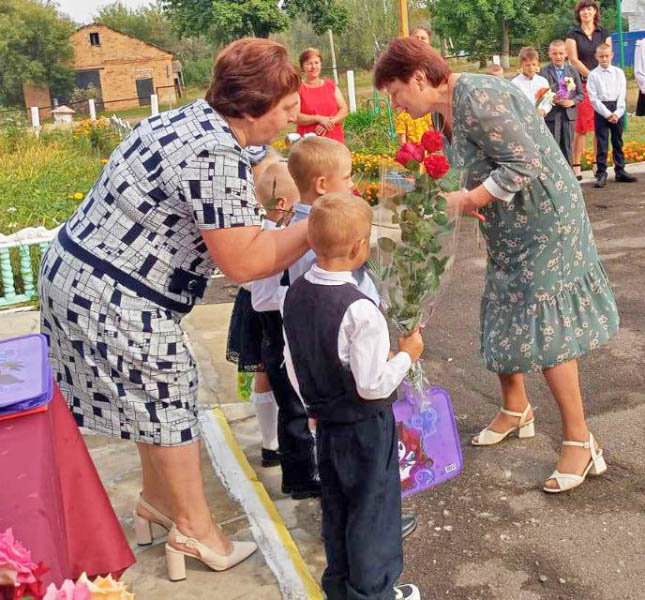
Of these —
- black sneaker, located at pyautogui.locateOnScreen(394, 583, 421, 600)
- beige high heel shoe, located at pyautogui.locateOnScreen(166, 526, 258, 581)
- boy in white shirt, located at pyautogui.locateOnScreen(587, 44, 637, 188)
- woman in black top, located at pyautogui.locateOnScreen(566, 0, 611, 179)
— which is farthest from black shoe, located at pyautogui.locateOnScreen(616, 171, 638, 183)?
beige high heel shoe, located at pyautogui.locateOnScreen(166, 526, 258, 581)

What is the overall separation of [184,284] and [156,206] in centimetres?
29

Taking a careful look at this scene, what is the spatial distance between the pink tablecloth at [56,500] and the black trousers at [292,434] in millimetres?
1150

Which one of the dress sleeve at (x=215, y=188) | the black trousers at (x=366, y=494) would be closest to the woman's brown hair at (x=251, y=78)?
the dress sleeve at (x=215, y=188)

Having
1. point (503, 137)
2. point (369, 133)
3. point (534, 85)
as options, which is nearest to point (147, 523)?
point (503, 137)

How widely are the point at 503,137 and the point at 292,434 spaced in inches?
56.2

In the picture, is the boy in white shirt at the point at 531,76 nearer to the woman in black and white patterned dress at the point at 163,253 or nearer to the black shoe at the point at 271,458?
the black shoe at the point at 271,458

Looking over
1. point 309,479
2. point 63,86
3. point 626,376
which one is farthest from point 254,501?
point 63,86

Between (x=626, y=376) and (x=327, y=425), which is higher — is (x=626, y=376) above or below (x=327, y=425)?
below

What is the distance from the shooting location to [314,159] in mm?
2980

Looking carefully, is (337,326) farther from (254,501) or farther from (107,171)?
(254,501)

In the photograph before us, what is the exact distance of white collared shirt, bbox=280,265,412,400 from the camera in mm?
2377

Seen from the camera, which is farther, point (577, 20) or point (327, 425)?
point (577, 20)

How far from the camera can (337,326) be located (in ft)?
7.93

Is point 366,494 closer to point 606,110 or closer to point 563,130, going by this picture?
point 563,130
